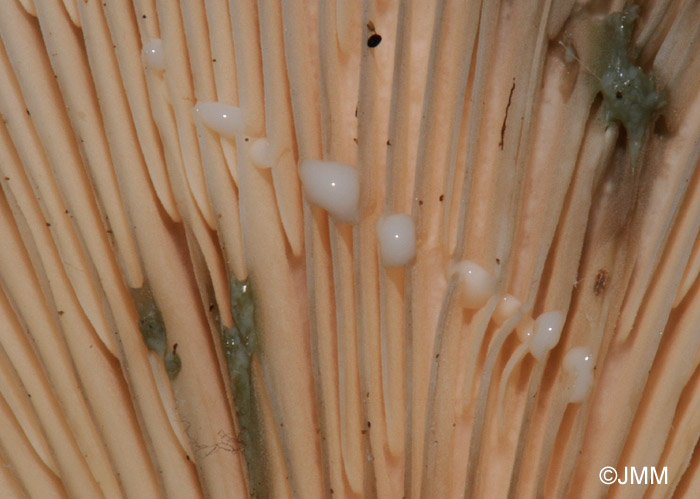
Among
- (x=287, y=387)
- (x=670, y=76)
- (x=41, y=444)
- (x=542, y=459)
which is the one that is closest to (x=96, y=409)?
(x=41, y=444)

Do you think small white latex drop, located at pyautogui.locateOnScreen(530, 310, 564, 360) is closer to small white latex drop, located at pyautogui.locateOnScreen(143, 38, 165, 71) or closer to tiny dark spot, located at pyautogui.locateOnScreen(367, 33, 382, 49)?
tiny dark spot, located at pyautogui.locateOnScreen(367, 33, 382, 49)

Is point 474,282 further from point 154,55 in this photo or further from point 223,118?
point 154,55

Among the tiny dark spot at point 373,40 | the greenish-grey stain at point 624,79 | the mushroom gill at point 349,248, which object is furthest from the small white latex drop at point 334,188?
the greenish-grey stain at point 624,79

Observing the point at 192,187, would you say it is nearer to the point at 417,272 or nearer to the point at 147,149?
the point at 147,149

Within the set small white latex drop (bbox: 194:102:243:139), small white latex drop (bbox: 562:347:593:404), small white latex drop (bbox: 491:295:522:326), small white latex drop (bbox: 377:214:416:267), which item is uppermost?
small white latex drop (bbox: 194:102:243:139)

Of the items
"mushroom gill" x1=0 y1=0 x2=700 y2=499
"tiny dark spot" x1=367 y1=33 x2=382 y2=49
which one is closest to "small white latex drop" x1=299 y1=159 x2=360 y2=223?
"mushroom gill" x1=0 y1=0 x2=700 y2=499

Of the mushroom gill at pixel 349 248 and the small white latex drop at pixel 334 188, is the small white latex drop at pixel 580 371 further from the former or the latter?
the small white latex drop at pixel 334 188
